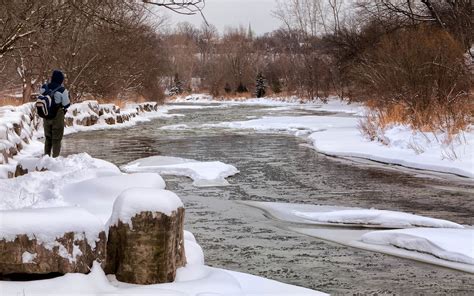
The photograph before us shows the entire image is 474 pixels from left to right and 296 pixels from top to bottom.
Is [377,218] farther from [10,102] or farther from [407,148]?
[10,102]

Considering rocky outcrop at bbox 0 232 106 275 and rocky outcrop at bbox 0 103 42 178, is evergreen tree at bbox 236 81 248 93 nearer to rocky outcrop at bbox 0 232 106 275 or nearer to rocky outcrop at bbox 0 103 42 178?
rocky outcrop at bbox 0 103 42 178

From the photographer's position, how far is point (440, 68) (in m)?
17.1

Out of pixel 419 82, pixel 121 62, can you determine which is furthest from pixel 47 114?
pixel 121 62

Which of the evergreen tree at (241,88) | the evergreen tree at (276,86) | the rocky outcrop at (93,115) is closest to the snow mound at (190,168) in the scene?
the rocky outcrop at (93,115)

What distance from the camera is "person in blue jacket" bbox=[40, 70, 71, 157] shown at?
10.7 meters

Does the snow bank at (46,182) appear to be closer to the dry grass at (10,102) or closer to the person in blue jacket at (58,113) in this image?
the person in blue jacket at (58,113)

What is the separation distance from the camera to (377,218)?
26.2 ft

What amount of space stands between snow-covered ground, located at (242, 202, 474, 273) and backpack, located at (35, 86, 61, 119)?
4.20 m

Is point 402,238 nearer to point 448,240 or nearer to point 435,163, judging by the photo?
point 448,240

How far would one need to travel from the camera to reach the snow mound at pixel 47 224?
13.9 feet

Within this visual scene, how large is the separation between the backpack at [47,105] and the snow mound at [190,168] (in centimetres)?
232

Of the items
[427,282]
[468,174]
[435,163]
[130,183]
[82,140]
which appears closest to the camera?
[427,282]

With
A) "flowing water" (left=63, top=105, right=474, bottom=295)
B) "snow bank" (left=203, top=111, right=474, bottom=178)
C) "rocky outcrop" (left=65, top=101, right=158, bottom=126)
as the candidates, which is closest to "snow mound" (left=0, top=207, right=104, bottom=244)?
"flowing water" (left=63, top=105, right=474, bottom=295)

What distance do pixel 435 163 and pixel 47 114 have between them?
8.17m
